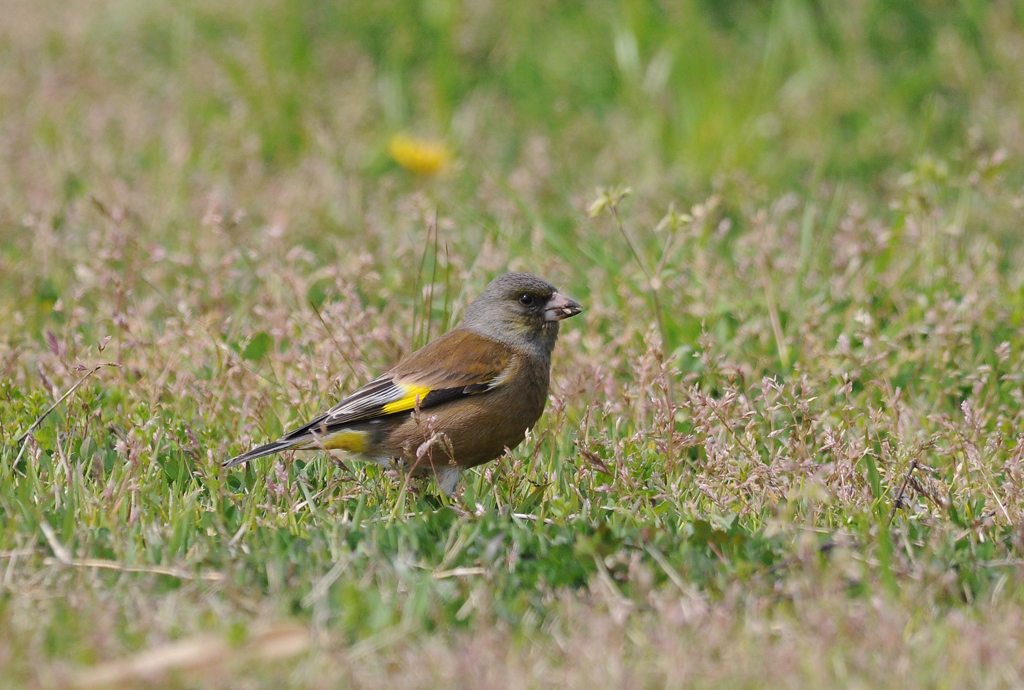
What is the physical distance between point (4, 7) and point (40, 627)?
862cm

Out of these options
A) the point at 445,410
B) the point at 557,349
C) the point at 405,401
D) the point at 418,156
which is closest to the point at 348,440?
the point at 405,401

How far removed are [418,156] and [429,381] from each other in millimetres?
3399

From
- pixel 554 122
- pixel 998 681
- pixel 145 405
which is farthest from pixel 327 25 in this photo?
pixel 998 681

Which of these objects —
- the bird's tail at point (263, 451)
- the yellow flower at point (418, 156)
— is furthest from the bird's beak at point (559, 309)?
the yellow flower at point (418, 156)

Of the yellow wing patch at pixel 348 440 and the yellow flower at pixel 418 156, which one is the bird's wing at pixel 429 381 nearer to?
the yellow wing patch at pixel 348 440

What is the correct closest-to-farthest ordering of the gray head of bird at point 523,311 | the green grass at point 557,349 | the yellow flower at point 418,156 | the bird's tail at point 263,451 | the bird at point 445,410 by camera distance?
1. the green grass at point 557,349
2. the bird's tail at point 263,451
3. the bird at point 445,410
4. the gray head of bird at point 523,311
5. the yellow flower at point 418,156

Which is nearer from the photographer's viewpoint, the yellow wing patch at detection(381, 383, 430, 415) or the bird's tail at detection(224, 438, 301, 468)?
the bird's tail at detection(224, 438, 301, 468)

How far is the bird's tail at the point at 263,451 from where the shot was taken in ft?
14.2

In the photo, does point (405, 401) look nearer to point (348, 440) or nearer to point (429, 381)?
point (429, 381)

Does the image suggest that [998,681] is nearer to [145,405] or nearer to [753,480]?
[753,480]

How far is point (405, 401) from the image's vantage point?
15.4 ft

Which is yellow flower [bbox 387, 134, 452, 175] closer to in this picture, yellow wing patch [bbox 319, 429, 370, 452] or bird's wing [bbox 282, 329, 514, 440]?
bird's wing [bbox 282, 329, 514, 440]

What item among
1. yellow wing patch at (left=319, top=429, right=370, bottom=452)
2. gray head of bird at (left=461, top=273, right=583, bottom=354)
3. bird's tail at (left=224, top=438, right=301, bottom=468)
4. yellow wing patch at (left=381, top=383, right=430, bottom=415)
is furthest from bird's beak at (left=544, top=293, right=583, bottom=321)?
bird's tail at (left=224, top=438, right=301, bottom=468)

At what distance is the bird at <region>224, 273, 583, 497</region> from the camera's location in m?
4.61
